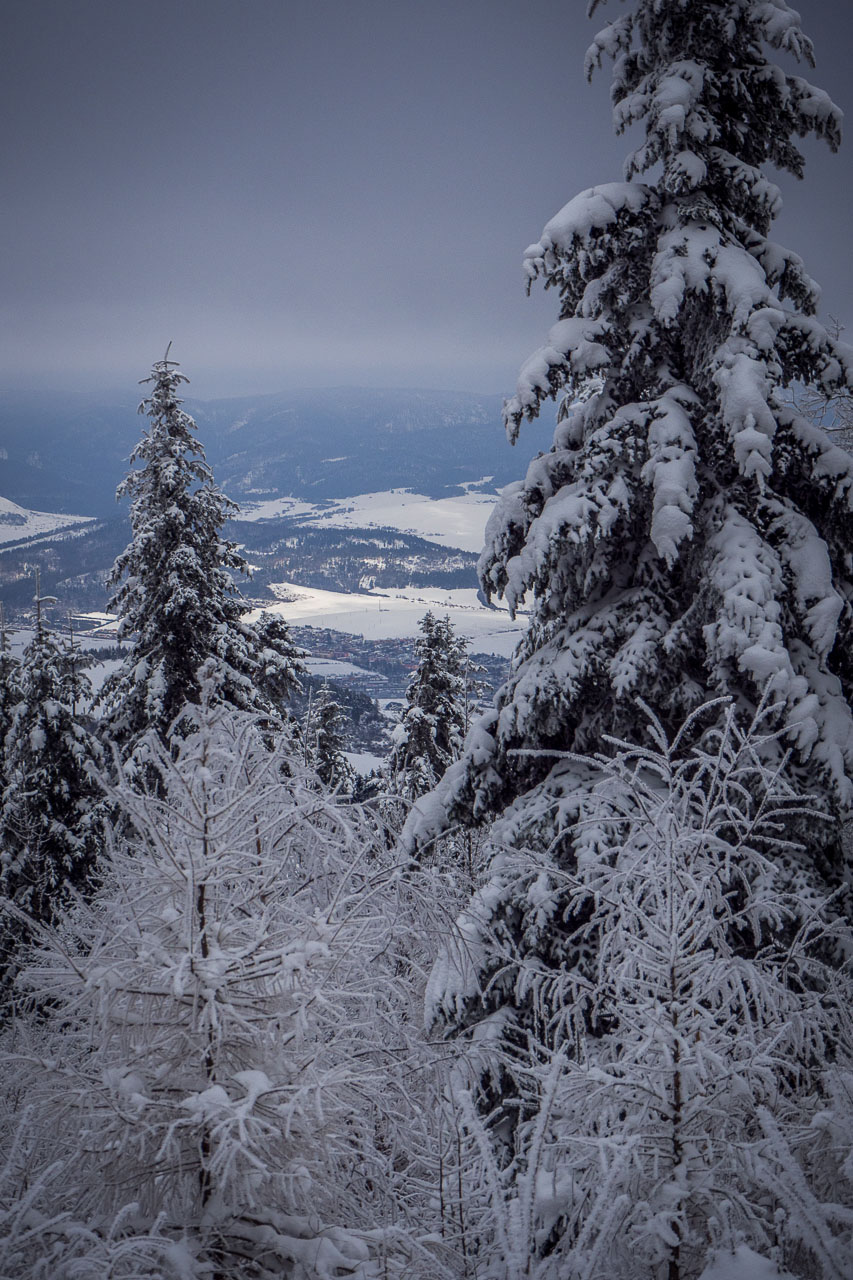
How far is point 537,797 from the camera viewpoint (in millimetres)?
6402

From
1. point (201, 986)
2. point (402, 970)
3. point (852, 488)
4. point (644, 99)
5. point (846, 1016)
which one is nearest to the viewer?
point (201, 986)

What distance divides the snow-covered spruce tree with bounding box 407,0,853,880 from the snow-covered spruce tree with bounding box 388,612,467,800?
42.8 feet

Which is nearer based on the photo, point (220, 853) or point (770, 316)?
point (220, 853)

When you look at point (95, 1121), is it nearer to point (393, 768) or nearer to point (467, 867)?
point (467, 867)

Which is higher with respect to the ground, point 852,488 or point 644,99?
point 644,99

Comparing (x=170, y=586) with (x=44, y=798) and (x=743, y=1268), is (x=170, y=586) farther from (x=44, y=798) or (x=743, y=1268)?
(x=743, y=1268)

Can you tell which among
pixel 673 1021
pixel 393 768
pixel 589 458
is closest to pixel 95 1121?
pixel 673 1021

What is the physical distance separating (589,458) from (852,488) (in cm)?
217

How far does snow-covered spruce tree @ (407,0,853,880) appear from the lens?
589 centimetres

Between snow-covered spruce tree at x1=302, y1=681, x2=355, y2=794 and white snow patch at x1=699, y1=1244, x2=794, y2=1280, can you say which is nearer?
white snow patch at x1=699, y1=1244, x2=794, y2=1280

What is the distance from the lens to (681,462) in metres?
6.08

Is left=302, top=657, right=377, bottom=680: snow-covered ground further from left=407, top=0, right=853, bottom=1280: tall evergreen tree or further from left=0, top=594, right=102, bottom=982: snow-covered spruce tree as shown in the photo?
left=407, top=0, right=853, bottom=1280: tall evergreen tree

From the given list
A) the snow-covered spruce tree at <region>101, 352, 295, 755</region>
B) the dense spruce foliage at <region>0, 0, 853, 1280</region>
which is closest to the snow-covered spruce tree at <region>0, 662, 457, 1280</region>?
the dense spruce foliage at <region>0, 0, 853, 1280</region>

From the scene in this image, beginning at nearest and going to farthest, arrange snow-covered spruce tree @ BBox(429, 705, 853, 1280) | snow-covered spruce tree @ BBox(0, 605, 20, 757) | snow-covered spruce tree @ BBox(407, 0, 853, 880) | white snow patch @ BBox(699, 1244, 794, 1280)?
1. white snow patch @ BBox(699, 1244, 794, 1280)
2. snow-covered spruce tree @ BBox(429, 705, 853, 1280)
3. snow-covered spruce tree @ BBox(407, 0, 853, 880)
4. snow-covered spruce tree @ BBox(0, 605, 20, 757)
